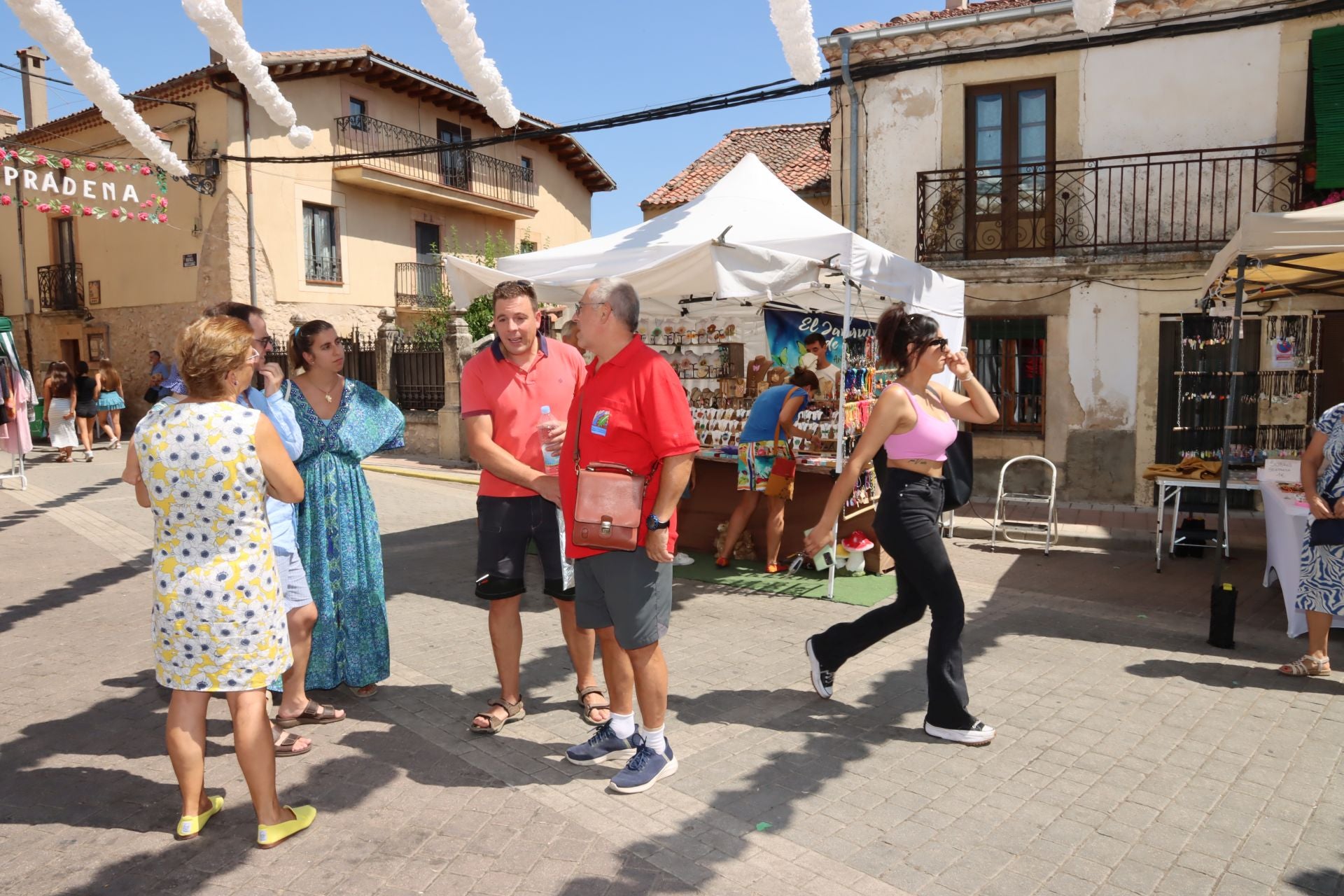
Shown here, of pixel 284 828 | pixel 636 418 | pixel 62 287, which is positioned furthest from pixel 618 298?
pixel 62 287

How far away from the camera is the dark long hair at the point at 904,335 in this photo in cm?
396

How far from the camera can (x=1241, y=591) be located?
22.4 ft

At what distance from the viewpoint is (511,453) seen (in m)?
3.93

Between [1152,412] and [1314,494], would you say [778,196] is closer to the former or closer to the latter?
[1314,494]

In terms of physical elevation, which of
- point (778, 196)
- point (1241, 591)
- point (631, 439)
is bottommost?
point (1241, 591)

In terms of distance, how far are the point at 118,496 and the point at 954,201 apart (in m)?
11.4

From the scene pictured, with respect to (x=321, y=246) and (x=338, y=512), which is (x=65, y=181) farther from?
(x=321, y=246)

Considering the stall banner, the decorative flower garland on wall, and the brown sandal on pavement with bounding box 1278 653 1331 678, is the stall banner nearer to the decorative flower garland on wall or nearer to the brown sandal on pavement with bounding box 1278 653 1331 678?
the brown sandal on pavement with bounding box 1278 653 1331 678

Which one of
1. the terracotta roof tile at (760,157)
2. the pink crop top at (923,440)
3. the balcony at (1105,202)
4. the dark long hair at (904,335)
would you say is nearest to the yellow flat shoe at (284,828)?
the pink crop top at (923,440)

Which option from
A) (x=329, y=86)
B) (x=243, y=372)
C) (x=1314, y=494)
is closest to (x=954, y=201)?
(x=1314, y=494)

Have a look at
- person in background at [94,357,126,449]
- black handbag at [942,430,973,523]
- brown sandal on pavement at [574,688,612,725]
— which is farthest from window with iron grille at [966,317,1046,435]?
person in background at [94,357,126,449]

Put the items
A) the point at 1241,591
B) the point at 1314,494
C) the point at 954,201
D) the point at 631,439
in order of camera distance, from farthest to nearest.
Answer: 1. the point at 954,201
2. the point at 1241,591
3. the point at 1314,494
4. the point at 631,439

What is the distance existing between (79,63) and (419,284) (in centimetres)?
1896

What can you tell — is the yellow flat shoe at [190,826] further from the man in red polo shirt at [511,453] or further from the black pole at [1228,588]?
Answer: the black pole at [1228,588]
